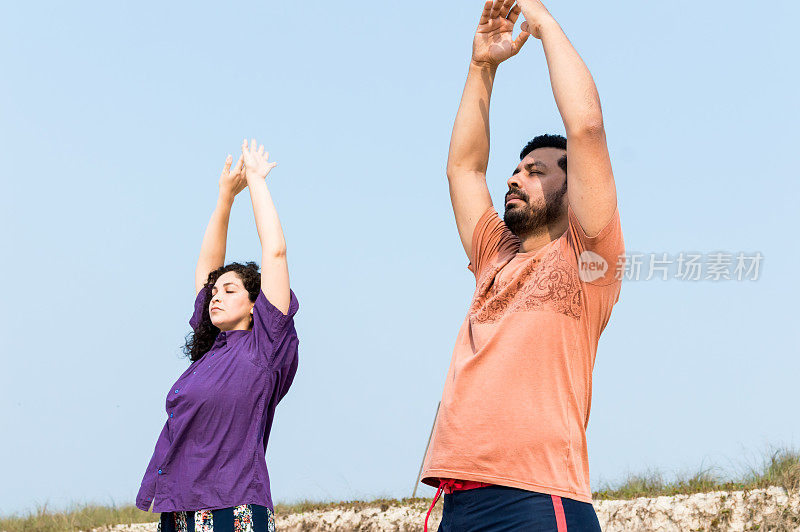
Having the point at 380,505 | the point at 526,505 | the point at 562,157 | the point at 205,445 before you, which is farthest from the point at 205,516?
the point at 380,505

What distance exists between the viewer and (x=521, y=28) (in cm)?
310

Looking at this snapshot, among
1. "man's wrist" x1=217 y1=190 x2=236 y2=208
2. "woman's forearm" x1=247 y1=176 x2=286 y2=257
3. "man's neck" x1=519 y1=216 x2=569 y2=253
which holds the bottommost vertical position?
"man's neck" x1=519 y1=216 x2=569 y2=253

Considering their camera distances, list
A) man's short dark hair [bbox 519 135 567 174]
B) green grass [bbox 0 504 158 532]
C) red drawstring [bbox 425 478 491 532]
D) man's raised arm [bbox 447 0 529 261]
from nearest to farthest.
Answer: red drawstring [bbox 425 478 491 532] < man's short dark hair [bbox 519 135 567 174] < man's raised arm [bbox 447 0 529 261] < green grass [bbox 0 504 158 532]

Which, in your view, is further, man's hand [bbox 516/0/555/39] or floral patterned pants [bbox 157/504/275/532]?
floral patterned pants [bbox 157/504/275/532]

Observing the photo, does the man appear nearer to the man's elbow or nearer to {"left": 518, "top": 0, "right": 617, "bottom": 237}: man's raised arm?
{"left": 518, "top": 0, "right": 617, "bottom": 237}: man's raised arm

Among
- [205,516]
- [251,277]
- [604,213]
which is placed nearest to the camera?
[604,213]

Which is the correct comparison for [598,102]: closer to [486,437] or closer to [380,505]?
[486,437]

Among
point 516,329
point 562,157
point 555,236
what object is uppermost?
point 562,157

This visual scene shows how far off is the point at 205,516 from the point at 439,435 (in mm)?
1530

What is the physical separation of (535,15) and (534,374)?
1.21 m

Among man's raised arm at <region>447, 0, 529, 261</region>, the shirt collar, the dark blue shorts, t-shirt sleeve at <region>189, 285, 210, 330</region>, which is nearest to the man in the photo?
the dark blue shorts

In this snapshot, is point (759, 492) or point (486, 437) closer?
point (486, 437)

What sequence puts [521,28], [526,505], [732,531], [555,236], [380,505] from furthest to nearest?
1. [380,505]
2. [732,531]
3. [521,28]
4. [555,236]
5. [526,505]

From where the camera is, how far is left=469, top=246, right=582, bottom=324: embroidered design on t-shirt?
2.54 metres
